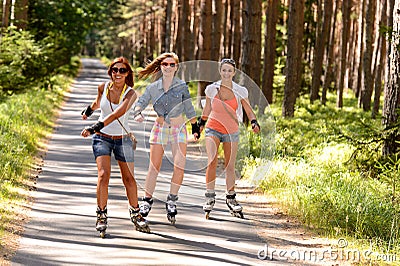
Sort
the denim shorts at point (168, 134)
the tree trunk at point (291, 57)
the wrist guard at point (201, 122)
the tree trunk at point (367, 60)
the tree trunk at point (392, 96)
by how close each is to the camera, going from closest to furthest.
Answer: the denim shorts at point (168, 134)
the wrist guard at point (201, 122)
the tree trunk at point (392, 96)
the tree trunk at point (291, 57)
the tree trunk at point (367, 60)

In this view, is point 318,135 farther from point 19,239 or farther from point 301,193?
point 19,239

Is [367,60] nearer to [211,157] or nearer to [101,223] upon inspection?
[211,157]

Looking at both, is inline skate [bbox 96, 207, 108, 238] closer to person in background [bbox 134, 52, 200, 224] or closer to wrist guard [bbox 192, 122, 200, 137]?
person in background [bbox 134, 52, 200, 224]

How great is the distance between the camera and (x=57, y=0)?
112 feet

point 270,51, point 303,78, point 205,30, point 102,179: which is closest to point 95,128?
point 102,179

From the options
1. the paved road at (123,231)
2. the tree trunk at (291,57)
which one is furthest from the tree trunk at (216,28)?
the paved road at (123,231)

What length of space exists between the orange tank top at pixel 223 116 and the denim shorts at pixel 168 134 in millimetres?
738

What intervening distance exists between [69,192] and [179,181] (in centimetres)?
268

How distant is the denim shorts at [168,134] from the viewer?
30.0ft

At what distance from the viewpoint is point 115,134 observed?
8758mm

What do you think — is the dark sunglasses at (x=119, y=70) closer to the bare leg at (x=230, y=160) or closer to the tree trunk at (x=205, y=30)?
the bare leg at (x=230, y=160)

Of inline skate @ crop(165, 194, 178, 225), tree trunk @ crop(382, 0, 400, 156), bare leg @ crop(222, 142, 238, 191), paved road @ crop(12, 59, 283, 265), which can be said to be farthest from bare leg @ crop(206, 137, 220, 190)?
tree trunk @ crop(382, 0, 400, 156)

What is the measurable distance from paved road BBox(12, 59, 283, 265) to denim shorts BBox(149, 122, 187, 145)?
109 centimetres

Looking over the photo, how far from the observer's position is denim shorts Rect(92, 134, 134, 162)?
873 centimetres
